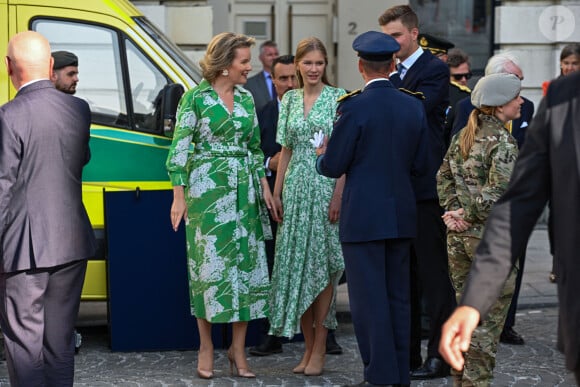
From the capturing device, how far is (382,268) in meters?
6.44

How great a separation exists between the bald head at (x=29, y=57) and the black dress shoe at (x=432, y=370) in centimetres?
280

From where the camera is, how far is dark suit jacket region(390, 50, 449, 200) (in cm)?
712

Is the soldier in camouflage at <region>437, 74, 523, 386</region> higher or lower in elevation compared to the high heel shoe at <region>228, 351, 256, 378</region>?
higher

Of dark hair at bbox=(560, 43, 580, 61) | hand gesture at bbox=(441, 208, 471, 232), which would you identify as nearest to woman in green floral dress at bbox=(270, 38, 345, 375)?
hand gesture at bbox=(441, 208, 471, 232)

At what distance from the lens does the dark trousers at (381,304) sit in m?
6.40

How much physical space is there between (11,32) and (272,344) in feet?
8.61

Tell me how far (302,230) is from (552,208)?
3851 mm

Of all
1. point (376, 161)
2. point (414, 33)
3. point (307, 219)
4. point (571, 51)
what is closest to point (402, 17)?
point (414, 33)

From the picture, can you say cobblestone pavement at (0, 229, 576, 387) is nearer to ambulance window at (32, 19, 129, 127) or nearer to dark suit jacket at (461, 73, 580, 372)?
ambulance window at (32, 19, 129, 127)

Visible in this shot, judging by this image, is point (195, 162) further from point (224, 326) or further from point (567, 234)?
point (567, 234)

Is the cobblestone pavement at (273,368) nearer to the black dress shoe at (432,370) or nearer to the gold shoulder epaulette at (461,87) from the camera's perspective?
the black dress shoe at (432,370)

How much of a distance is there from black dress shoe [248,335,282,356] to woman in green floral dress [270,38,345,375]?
0.50m

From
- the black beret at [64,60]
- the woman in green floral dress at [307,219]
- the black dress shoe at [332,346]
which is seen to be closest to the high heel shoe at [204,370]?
the woman in green floral dress at [307,219]

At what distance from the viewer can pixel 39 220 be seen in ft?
18.4
